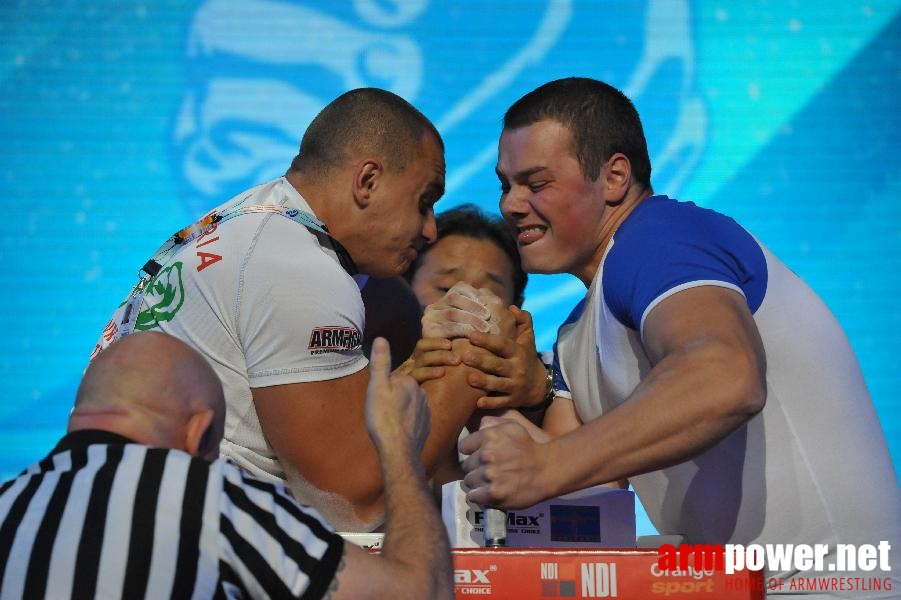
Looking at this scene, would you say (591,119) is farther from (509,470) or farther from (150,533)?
(150,533)

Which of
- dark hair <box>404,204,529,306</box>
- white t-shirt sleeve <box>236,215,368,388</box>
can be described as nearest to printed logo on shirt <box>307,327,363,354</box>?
white t-shirt sleeve <box>236,215,368,388</box>

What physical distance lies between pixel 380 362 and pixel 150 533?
0.48m

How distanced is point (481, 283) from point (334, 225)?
31.6 inches

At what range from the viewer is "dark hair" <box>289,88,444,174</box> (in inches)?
88.6

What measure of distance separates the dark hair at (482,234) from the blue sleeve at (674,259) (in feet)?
3.76

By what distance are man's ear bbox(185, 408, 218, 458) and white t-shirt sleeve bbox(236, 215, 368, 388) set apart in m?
0.46

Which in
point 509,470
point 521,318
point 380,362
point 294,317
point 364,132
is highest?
point 364,132

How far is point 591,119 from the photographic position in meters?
2.24

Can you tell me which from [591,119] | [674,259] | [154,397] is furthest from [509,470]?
[591,119]

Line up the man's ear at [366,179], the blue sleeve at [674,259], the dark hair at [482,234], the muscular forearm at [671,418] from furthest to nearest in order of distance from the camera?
the dark hair at [482,234] < the man's ear at [366,179] < the blue sleeve at [674,259] < the muscular forearm at [671,418]

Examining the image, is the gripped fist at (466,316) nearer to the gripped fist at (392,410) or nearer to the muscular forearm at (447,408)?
the muscular forearm at (447,408)

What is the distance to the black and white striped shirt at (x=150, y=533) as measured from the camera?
3.82ft

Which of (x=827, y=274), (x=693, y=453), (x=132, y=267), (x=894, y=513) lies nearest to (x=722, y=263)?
(x=693, y=453)

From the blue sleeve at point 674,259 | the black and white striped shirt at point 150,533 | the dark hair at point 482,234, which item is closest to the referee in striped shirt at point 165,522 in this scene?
the black and white striped shirt at point 150,533
